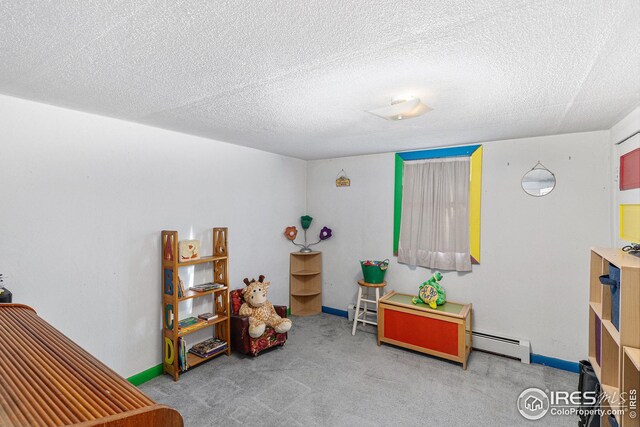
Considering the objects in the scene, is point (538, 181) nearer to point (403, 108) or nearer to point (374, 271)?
point (374, 271)

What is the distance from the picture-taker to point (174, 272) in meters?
2.77

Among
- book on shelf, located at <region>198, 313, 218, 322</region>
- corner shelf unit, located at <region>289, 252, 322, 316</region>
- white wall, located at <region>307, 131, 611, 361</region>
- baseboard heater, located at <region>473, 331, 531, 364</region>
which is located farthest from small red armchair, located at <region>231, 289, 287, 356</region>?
baseboard heater, located at <region>473, 331, 531, 364</region>

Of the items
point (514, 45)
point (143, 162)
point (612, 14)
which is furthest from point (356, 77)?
point (143, 162)

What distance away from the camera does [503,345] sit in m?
3.22

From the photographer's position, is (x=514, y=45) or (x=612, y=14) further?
(x=514, y=45)

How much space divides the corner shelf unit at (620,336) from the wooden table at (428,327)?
1.19m

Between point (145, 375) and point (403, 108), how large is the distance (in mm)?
3046

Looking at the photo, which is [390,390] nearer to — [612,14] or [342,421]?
[342,421]

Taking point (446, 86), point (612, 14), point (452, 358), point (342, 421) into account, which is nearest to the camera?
point (612, 14)

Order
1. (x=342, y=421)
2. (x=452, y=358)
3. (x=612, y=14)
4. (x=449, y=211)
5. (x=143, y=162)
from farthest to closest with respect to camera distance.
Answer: (x=449, y=211) → (x=452, y=358) → (x=143, y=162) → (x=342, y=421) → (x=612, y=14)

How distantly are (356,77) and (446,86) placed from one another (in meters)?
0.56

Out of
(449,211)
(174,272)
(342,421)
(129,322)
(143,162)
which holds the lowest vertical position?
(342,421)

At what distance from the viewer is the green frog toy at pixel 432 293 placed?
334 centimetres

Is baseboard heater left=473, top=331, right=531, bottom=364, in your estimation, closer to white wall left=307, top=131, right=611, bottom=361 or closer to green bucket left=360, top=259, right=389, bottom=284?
white wall left=307, top=131, right=611, bottom=361
